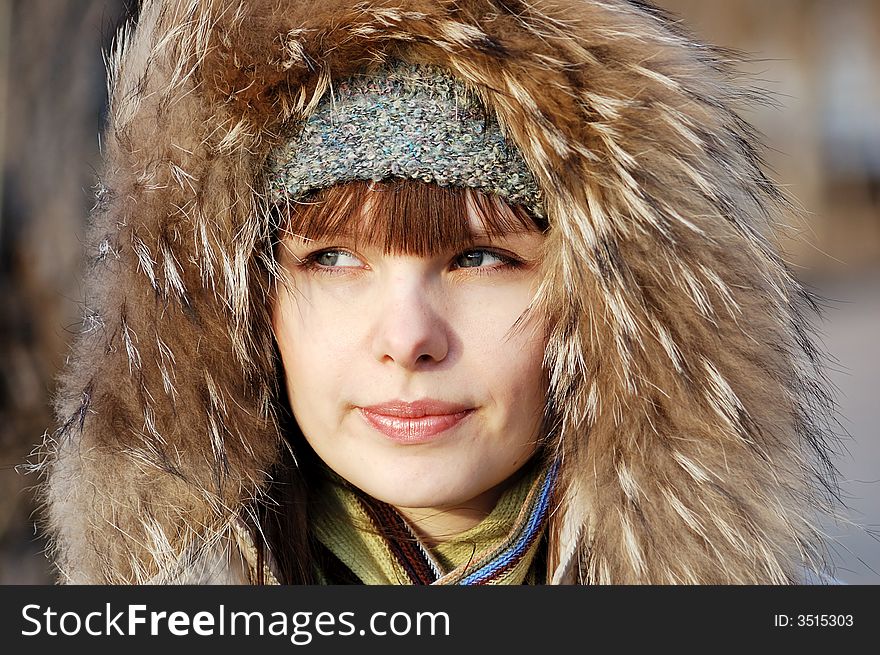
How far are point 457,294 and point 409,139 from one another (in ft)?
0.65

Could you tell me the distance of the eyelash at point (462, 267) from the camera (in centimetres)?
116

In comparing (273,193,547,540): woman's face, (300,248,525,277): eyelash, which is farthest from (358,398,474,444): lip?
A: (300,248,525,277): eyelash

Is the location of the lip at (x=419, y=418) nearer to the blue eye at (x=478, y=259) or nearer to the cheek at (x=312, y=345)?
the cheek at (x=312, y=345)

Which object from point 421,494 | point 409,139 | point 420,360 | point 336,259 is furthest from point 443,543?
point 409,139

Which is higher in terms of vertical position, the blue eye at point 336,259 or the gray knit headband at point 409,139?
the gray knit headband at point 409,139

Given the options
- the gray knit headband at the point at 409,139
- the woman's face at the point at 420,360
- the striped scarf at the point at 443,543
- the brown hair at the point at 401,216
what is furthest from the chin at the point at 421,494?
the gray knit headband at the point at 409,139

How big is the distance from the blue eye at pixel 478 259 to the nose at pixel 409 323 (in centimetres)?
5

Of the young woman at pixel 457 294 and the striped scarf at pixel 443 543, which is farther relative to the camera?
the striped scarf at pixel 443 543

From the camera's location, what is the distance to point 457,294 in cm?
115

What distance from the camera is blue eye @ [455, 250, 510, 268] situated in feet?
3.80

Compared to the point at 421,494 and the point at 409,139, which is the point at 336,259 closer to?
the point at 409,139

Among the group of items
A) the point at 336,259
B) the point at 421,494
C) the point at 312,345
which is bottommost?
the point at 421,494

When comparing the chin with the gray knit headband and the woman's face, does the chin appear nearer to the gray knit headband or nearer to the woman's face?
the woman's face

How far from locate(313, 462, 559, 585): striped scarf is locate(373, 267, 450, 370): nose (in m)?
0.26
